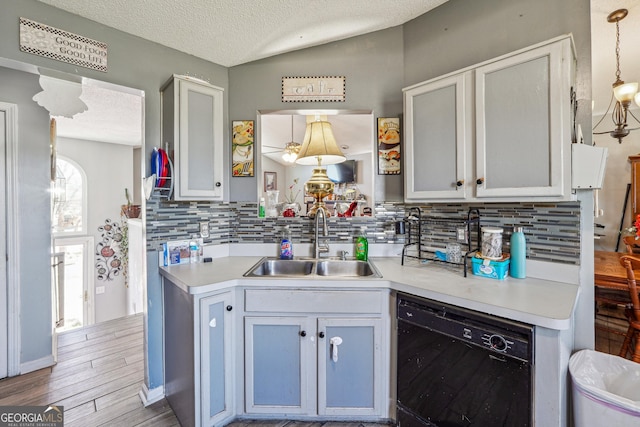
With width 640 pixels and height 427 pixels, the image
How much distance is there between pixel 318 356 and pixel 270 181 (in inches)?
55.5

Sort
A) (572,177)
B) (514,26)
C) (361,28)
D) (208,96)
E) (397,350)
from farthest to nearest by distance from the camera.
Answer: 1. (361,28)
2. (208,96)
3. (514,26)
4. (397,350)
5. (572,177)

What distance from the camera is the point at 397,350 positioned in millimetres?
1537

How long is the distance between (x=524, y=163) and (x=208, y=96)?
6.38 ft

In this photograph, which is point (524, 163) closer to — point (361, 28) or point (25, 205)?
point (361, 28)

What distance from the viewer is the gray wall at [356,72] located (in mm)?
2172

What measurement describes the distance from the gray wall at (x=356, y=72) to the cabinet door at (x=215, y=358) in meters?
1.36

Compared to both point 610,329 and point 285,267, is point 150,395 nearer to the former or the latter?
point 285,267

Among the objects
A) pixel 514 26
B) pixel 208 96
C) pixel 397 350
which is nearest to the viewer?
pixel 397 350

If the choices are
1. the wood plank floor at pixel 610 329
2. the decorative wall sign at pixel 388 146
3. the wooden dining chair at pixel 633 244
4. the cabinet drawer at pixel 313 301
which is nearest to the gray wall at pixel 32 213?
the cabinet drawer at pixel 313 301

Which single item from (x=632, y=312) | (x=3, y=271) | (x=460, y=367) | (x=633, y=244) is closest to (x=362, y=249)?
(x=460, y=367)

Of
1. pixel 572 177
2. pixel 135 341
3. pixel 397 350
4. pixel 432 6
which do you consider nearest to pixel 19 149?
pixel 135 341

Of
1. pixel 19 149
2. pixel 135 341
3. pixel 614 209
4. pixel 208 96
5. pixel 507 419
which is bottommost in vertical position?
pixel 135 341

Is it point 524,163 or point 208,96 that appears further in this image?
point 208,96

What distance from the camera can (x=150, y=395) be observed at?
1.88 metres
